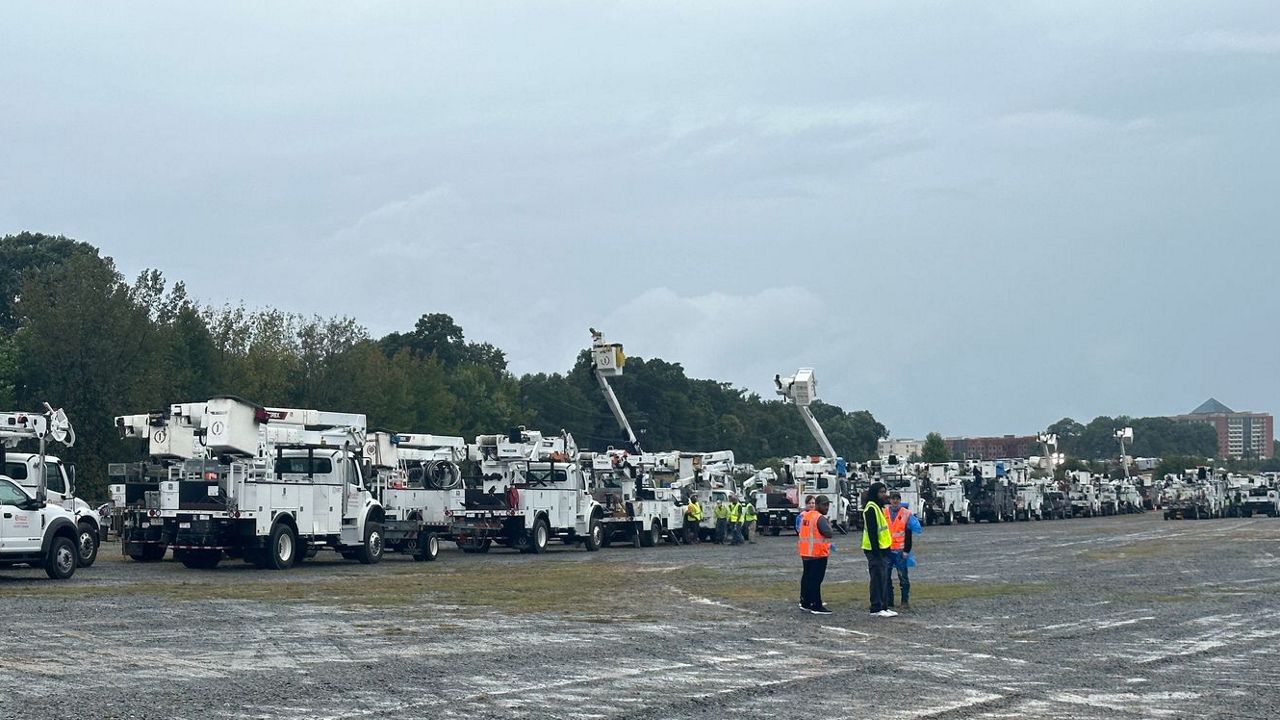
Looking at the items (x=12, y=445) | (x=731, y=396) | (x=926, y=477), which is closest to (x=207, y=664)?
Result: (x=12, y=445)

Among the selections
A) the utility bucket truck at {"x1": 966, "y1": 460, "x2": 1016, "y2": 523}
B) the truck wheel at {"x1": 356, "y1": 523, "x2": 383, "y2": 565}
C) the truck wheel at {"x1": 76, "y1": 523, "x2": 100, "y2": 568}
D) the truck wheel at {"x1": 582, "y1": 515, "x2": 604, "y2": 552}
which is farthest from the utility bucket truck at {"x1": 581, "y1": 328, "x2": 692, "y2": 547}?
the utility bucket truck at {"x1": 966, "y1": 460, "x2": 1016, "y2": 523}

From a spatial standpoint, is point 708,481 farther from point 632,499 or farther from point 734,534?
point 632,499

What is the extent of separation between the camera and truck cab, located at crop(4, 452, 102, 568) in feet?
97.1

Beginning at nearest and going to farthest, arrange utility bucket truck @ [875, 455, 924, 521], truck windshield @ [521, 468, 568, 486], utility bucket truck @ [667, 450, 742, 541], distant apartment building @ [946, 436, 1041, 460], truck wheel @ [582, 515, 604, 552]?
truck windshield @ [521, 468, 568, 486] → truck wheel @ [582, 515, 604, 552] → utility bucket truck @ [667, 450, 742, 541] → utility bucket truck @ [875, 455, 924, 521] → distant apartment building @ [946, 436, 1041, 460]

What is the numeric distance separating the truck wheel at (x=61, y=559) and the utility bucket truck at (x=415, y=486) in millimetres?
8568

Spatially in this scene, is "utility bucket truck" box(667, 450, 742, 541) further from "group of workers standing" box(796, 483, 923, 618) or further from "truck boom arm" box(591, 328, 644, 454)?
"group of workers standing" box(796, 483, 923, 618)

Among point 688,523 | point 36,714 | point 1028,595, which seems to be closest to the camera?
→ point 36,714

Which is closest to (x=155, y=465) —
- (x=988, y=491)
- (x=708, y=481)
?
(x=708, y=481)

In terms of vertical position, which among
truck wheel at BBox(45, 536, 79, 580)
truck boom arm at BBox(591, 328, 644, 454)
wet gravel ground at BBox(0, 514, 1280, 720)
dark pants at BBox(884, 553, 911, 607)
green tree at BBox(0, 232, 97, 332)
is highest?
green tree at BBox(0, 232, 97, 332)

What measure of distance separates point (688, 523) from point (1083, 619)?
2775 cm

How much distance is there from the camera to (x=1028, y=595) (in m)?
24.5

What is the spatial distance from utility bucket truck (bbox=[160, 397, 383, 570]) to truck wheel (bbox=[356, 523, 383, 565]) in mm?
21

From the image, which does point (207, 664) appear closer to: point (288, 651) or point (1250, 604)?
point (288, 651)

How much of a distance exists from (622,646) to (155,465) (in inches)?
764
